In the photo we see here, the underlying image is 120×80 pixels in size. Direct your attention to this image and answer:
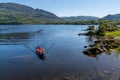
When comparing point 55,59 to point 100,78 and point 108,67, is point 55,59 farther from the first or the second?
point 100,78

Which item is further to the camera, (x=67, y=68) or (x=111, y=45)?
(x=111, y=45)

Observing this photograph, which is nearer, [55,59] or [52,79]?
[52,79]

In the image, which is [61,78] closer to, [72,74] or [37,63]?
[72,74]

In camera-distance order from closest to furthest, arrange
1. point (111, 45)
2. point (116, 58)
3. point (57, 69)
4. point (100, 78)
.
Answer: point (100, 78), point (57, 69), point (116, 58), point (111, 45)

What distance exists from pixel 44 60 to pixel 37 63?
14.7 feet

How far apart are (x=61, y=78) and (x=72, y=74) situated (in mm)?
4369

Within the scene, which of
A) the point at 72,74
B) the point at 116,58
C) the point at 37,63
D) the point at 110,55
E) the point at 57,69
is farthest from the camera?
the point at 110,55

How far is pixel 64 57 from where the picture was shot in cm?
7469

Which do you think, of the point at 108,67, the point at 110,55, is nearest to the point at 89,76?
the point at 108,67

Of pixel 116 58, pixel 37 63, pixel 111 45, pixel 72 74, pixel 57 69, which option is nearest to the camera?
pixel 72 74

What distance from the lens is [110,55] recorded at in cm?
7500

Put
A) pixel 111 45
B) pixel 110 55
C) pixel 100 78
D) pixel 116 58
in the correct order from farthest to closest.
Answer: pixel 111 45 < pixel 110 55 < pixel 116 58 < pixel 100 78

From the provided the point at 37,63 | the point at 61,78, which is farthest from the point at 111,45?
the point at 61,78

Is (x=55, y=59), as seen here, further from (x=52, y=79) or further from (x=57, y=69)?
(x=52, y=79)
